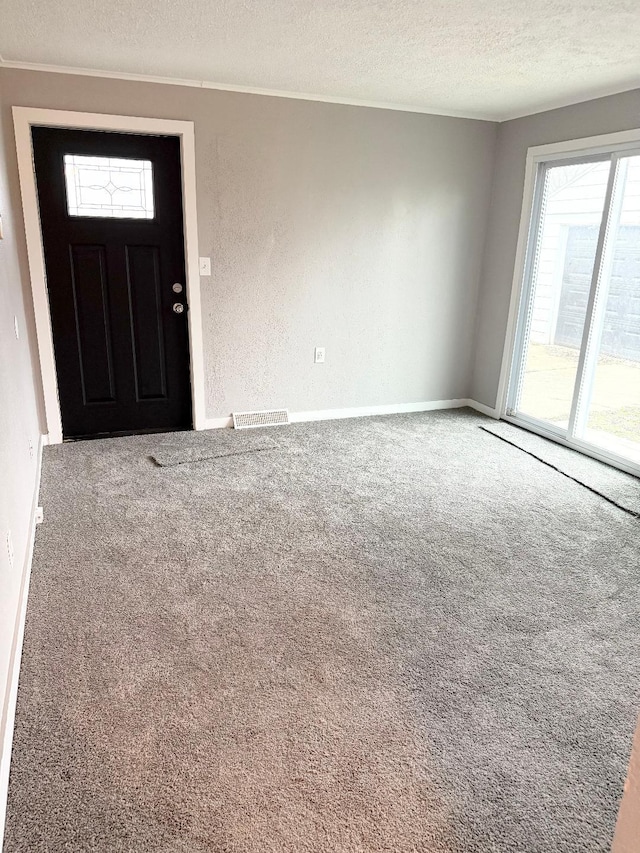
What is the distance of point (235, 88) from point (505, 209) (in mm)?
2254

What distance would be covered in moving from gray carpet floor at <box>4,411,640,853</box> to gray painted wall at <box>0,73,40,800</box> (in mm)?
188

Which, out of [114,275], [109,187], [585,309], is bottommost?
[585,309]

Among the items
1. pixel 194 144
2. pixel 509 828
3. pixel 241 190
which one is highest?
pixel 194 144

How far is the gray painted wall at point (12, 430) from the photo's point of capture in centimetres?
191

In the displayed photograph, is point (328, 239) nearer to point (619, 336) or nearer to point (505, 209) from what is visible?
point (505, 209)

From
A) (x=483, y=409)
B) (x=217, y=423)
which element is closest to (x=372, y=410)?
(x=483, y=409)

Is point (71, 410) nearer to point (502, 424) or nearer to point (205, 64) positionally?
point (205, 64)

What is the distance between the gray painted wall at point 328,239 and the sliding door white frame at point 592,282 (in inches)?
18.6

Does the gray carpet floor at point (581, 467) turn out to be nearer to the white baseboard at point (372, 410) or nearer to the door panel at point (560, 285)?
the door panel at point (560, 285)

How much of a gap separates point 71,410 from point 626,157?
13.2ft

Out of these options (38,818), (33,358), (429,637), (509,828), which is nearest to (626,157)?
(429,637)

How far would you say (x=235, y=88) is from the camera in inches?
152

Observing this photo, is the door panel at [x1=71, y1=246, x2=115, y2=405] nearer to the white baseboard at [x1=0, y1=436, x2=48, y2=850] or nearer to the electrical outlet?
the white baseboard at [x1=0, y1=436, x2=48, y2=850]

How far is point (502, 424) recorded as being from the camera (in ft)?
15.8
